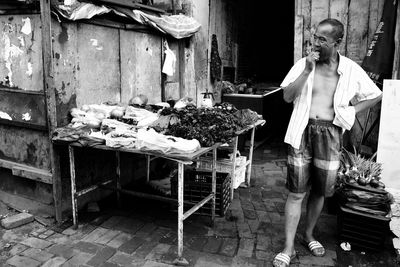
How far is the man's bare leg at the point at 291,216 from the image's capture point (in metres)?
3.73

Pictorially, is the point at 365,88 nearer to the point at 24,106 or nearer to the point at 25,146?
the point at 24,106

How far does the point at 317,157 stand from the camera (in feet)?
11.9

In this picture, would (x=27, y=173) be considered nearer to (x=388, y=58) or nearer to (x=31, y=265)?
(x=31, y=265)

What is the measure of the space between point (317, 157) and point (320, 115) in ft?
1.43

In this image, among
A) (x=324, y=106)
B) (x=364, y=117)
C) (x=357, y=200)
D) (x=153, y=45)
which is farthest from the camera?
(x=364, y=117)

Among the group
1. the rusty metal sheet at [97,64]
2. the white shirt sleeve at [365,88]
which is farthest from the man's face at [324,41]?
the rusty metal sheet at [97,64]

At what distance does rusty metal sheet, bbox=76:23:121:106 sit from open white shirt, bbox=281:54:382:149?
9.00 ft

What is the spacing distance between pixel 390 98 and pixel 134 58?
4.01 m

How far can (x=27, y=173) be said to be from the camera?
4.72 meters

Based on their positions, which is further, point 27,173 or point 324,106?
point 27,173

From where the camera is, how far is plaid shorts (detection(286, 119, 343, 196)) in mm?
3576

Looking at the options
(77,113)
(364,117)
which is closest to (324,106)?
(77,113)

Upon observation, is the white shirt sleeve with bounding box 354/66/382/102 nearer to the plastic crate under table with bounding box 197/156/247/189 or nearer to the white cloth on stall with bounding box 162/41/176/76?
the plastic crate under table with bounding box 197/156/247/189

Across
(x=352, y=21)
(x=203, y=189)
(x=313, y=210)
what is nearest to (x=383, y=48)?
(x=352, y=21)
